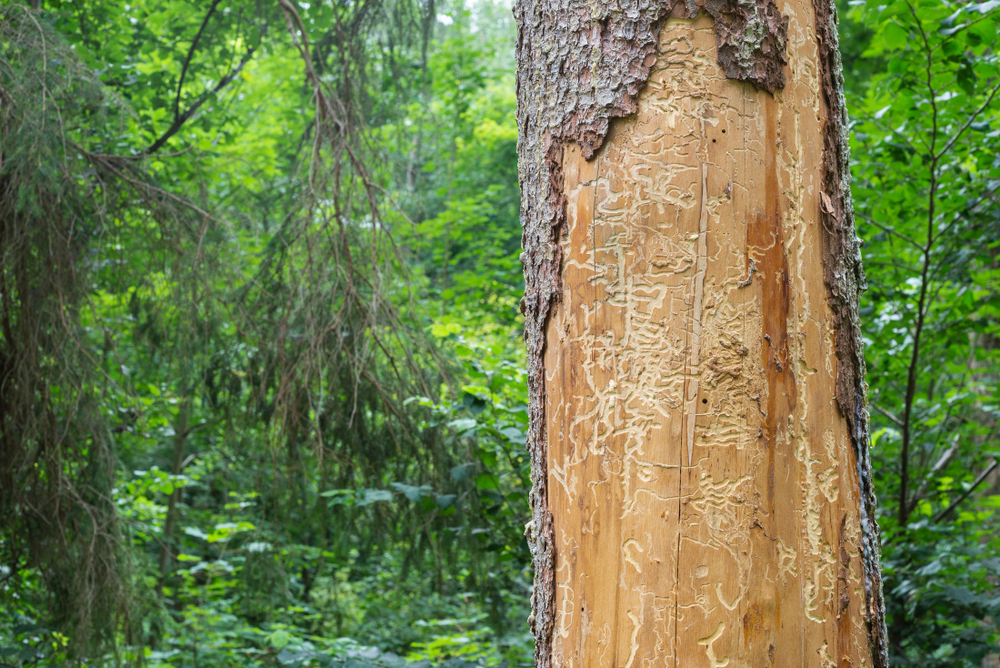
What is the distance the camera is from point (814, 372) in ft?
3.41

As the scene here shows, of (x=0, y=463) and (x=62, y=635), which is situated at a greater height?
(x=0, y=463)

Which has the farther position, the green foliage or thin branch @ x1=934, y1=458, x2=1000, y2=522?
thin branch @ x1=934, y1=458, x2=1000, y2=522

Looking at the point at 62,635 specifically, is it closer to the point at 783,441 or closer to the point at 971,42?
the point at 783,441

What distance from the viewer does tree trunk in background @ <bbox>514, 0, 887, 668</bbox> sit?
0.99 m

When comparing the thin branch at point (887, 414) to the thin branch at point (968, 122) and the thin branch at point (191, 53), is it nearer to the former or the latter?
the thin branch at point (968, 122)

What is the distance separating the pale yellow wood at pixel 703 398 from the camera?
0.98m

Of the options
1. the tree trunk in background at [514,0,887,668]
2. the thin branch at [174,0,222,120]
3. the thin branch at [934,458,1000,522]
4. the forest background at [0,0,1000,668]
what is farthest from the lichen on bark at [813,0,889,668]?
the thin branch at [174,0,222,120]

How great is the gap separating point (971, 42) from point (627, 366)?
240cm

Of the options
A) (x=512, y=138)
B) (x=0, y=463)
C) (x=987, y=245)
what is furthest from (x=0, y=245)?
(x=512, y=138)

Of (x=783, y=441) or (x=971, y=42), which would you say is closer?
(x=783, y=441)

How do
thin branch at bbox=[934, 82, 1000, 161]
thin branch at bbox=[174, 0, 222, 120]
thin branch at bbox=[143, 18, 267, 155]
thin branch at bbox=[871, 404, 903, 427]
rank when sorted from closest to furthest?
thin branch at bbox=[934, 82, 1000, 161] < thin branch at bbox=[871, 404, 903, 427] < thin branch at bbox=[174, 0, 222, 120] < thin branch at bbox=[143, 18, 267, 155]

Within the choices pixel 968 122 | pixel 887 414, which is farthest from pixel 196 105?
pixel 887 414

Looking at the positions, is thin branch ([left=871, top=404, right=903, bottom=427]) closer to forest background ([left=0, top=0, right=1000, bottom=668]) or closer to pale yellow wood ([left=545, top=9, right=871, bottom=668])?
forest background ([left=0, top=0, right=1000, bottom=668])

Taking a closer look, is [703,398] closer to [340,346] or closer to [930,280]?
[340,346]
